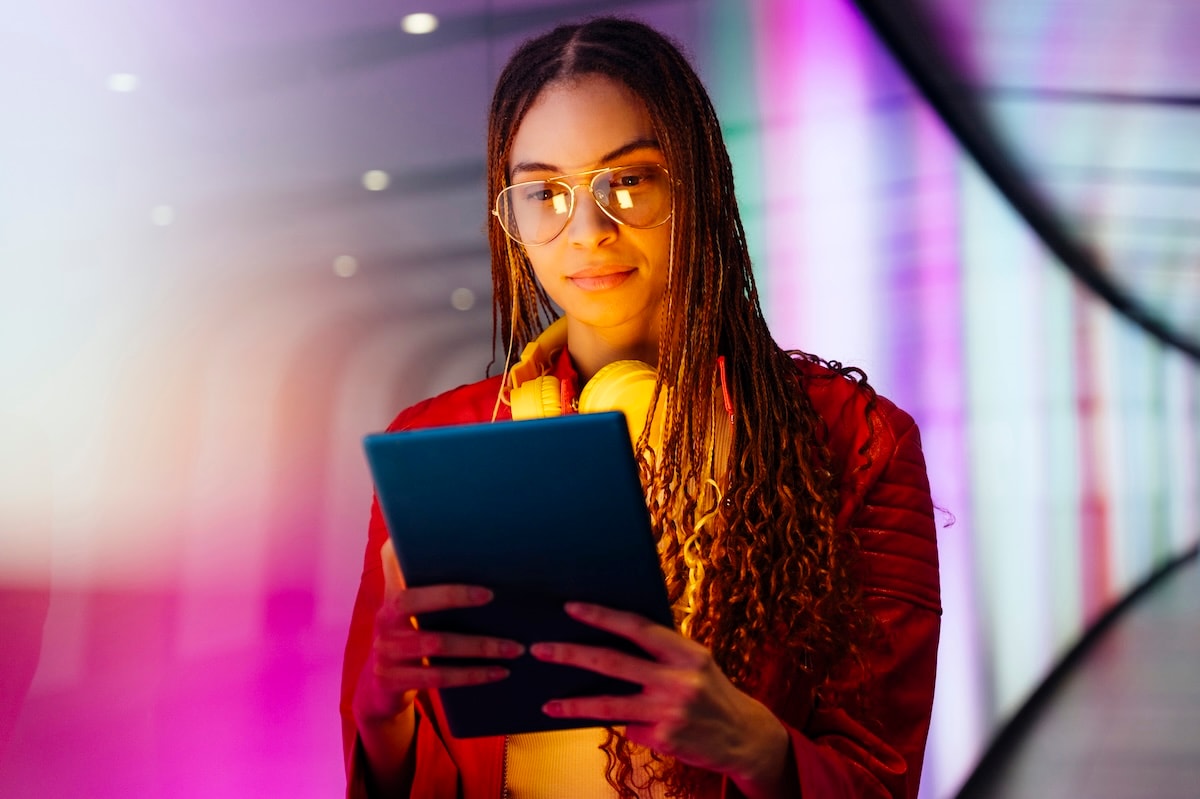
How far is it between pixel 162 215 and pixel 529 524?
1.04m

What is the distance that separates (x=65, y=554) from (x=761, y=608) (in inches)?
36.9

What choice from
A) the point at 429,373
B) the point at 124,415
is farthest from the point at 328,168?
the point at 124,415

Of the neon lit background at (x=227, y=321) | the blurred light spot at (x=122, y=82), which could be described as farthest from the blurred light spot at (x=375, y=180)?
the blurred light spot at (x=122, y=82)

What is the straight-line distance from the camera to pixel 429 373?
85.4 inches

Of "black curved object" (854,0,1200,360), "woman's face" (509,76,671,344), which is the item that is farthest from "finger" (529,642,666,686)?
"black curved object" (854,0,1200,360)

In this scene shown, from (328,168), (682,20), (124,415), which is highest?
(682,20)

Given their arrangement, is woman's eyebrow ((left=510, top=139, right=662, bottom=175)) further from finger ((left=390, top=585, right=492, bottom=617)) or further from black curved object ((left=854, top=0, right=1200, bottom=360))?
black curved object ((left=854, top=0, right=1200, bottom=360))

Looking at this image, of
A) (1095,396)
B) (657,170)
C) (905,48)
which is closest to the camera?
(657,170)

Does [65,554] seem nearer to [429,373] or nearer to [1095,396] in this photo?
[429,373]

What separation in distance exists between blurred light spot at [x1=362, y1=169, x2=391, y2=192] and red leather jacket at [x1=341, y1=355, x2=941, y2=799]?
2.48ft

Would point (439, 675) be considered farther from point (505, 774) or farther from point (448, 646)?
point (505, 774)

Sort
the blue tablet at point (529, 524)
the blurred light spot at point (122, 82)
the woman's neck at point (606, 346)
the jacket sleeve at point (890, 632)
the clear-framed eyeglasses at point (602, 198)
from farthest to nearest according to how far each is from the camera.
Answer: the blurred light spot at point (122, 82), the woman's neck at point (606, 346), the clear-framed eyeglasses at point (602, 198), the jacket sleeve at point (890, 632), the blue tablet at point (529, 524)

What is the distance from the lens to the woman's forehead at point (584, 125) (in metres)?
1.48

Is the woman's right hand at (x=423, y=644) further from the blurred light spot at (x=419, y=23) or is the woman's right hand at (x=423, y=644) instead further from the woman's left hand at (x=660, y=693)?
the blurred light spot at (x=419, y=23)
